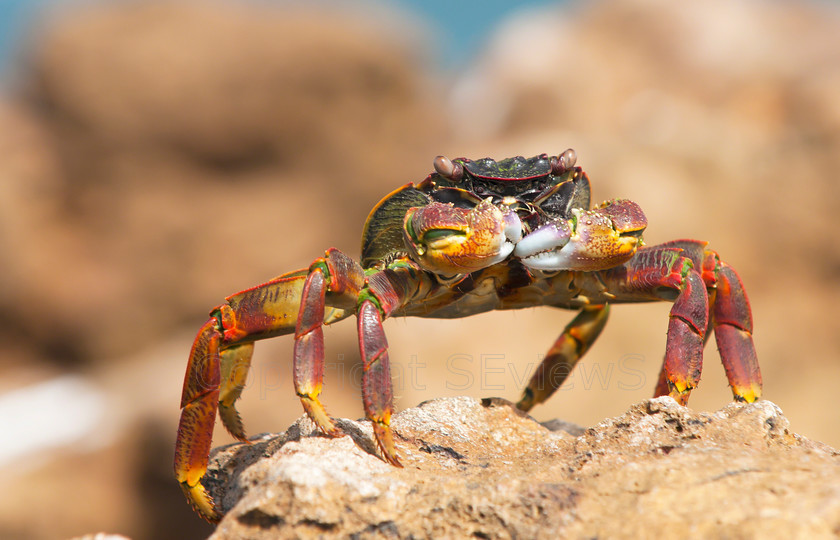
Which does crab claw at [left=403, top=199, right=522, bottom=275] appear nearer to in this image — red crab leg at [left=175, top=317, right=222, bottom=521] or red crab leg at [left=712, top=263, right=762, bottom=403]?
red crab leg at [left=175, top=317, right=222, bottom=521]

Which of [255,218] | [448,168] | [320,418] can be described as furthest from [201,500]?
[255,218]

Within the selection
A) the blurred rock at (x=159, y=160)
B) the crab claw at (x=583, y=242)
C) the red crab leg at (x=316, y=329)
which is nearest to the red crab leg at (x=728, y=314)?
the crab claw at (x=583, y=242)

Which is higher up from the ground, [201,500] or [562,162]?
[562,162]

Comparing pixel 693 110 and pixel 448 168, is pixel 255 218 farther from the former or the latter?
pixel 448 168

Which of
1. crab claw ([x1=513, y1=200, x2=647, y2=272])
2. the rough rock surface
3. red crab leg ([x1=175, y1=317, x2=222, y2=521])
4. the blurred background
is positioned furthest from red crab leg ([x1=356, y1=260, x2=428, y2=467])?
the blurred background

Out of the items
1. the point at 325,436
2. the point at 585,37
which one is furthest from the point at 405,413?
the point at 585,37

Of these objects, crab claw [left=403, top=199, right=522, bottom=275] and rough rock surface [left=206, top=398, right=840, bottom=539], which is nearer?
rough rock surface [left=206, top=398, right=840, bottom=539]
